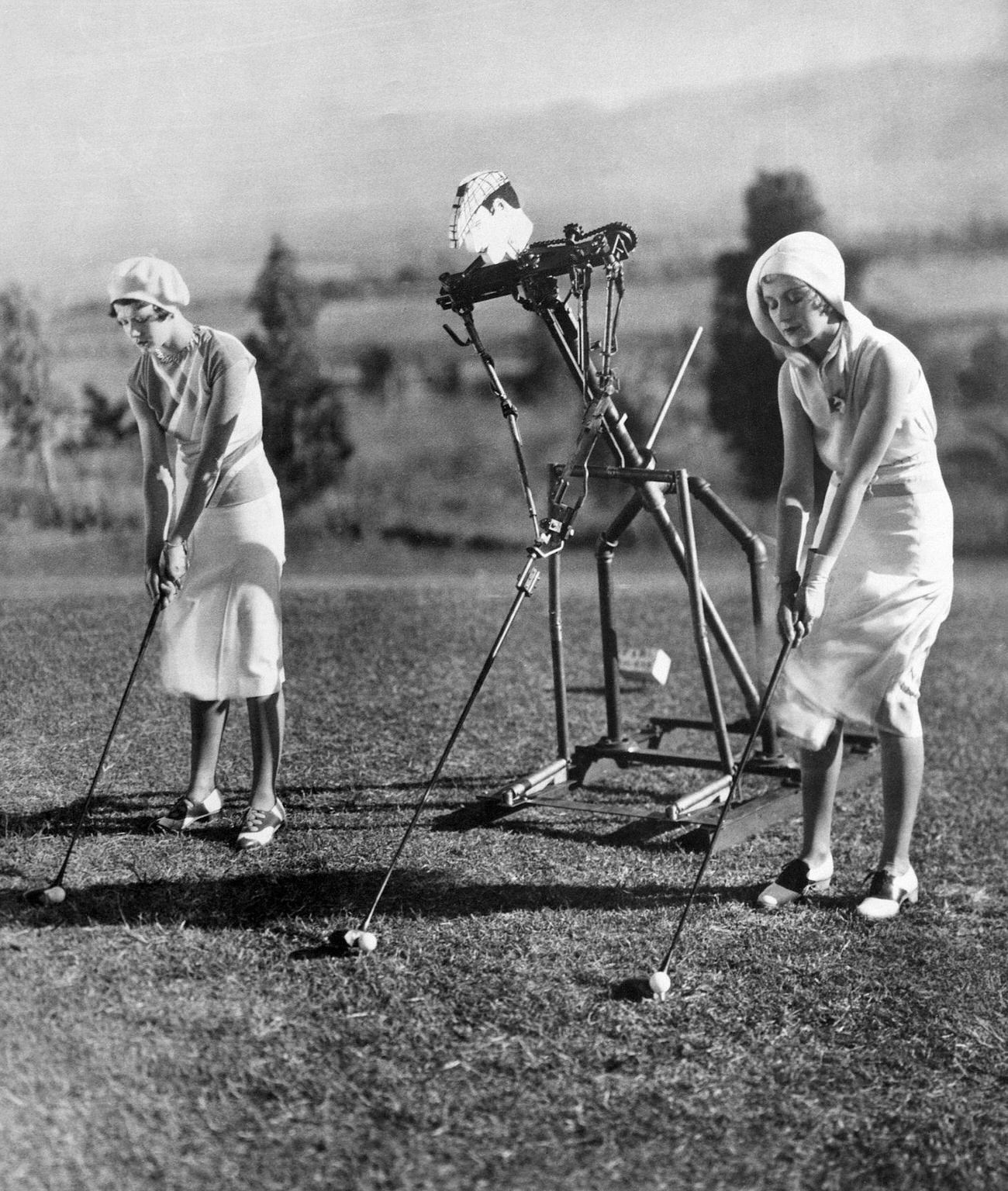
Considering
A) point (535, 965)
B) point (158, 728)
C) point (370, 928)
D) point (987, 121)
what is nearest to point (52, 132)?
point (158, 728)

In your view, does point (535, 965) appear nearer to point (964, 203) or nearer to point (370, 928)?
point (370, 928)

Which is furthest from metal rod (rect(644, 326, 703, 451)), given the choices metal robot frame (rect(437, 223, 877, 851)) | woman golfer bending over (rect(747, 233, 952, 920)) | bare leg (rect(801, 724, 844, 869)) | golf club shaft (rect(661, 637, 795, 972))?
bare leg (rect(801, 724, 844, 869))

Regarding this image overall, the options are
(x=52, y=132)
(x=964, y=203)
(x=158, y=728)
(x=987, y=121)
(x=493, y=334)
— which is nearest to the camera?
(x=52, y=132)

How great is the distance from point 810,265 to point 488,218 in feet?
2.62

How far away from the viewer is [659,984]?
2945mm

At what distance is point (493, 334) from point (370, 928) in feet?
7.72

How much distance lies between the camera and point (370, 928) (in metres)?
3.22

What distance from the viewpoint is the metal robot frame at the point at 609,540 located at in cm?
362

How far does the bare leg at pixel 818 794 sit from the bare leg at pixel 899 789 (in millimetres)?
122

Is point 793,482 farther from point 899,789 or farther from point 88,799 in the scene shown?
point 88,799

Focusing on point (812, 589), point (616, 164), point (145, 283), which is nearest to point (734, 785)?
point (812, 589)

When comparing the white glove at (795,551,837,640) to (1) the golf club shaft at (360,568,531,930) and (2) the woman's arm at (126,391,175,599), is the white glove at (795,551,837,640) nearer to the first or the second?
(1) the golf club shaft at (360,568,531,930)

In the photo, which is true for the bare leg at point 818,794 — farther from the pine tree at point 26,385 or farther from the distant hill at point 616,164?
the pine tree at point 26,385

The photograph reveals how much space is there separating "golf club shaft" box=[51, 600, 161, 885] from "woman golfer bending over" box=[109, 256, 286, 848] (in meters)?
0.07
